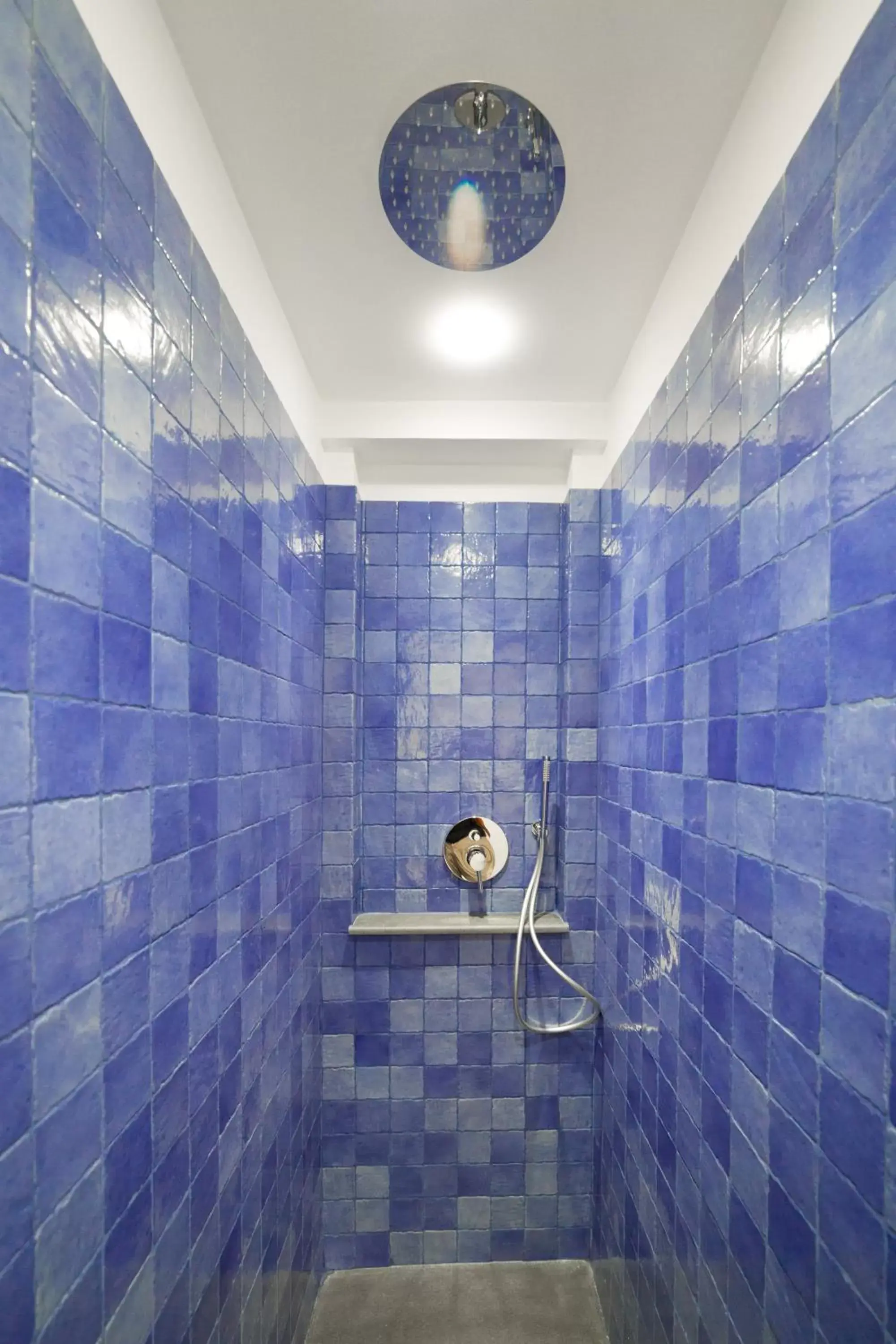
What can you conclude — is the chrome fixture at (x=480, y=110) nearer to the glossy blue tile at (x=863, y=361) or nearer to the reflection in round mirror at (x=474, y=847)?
the glossy blue tile at (x=863, y=361)

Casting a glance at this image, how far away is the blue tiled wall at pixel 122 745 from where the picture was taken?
691 millimetres

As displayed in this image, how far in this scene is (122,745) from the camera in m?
0.91

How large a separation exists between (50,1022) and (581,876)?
1771 millimetres

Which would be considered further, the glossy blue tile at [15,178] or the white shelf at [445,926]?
the white shelf at [445,926]

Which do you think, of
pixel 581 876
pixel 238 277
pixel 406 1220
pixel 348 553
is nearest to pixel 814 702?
pixel 238 277

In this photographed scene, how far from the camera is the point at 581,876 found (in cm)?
228

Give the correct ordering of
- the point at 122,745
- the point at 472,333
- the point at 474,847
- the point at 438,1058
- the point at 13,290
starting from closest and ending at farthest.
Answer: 1. the point at 13,290
2. the point at 122,745
3. the point at 472,333
4. the point at 438,1058
5. the point at 474,847

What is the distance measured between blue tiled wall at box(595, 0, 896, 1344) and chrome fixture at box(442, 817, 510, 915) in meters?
→ 0.76

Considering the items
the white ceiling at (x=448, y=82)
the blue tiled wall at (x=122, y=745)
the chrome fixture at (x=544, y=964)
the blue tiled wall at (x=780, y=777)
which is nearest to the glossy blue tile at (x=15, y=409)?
the blue tiled wall at (x=122, y=745)

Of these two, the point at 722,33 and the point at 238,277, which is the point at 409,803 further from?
the point at 722,33

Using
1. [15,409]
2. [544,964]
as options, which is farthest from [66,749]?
[544,964]

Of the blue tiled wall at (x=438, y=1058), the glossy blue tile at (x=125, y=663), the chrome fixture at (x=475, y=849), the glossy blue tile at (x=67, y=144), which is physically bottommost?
the blue tiled wall at (x=438, y=1058)

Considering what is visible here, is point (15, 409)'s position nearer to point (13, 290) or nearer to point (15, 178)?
point (13, 290)

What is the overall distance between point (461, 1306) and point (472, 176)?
9.22 ft
